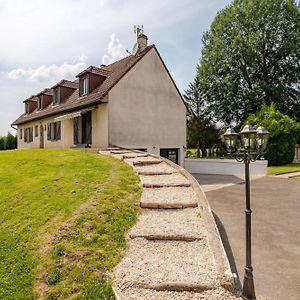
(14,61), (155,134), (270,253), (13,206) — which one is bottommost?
(270,253)

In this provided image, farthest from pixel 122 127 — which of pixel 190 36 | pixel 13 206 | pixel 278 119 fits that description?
pixel 278 119

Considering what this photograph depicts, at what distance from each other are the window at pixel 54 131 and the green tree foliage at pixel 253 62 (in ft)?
105

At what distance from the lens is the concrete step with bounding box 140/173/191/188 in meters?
12.7

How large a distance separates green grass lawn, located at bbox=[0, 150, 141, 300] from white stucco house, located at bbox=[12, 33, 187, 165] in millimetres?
11334

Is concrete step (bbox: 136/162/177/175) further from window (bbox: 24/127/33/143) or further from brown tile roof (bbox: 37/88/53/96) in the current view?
window (bbox: 24/127/33/143)

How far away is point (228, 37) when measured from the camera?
5441cm

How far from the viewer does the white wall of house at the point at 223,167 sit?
30641 millimetres

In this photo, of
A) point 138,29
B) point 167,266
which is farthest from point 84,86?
point 167,266

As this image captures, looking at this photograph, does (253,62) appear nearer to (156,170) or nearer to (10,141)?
(156,170)

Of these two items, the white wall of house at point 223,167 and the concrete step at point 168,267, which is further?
the white wall of house at point 223,167

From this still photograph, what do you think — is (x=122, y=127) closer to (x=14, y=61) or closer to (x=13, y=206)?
(x=14, y=61)

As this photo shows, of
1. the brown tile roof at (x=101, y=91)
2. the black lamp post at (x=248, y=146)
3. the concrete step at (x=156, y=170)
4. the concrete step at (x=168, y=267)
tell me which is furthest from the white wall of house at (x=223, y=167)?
the concrete step at (x=168, y=267)

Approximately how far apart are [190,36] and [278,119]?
799 inches

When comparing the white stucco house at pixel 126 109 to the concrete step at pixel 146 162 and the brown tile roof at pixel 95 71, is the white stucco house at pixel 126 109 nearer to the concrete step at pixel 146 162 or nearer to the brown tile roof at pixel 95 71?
the brown tile roof at pixel 95 71
